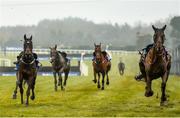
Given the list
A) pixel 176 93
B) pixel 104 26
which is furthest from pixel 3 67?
pixel 176 93

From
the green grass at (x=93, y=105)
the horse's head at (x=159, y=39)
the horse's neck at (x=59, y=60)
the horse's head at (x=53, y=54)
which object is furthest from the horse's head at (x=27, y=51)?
the horse's neck at (x=59, y=60)

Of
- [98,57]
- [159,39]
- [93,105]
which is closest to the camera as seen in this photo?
[159,39]

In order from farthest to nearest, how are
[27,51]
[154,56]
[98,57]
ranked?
[98,57], [27,51], [154,56]

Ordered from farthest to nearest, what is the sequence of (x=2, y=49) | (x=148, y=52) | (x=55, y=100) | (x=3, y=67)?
(x=3, y=67) < (x=2, y=49) < (x=55, y=100) < (x=148, y=52)

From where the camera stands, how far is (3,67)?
166ft

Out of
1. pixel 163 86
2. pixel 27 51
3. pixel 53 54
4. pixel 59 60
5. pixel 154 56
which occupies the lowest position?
pixel 163 86

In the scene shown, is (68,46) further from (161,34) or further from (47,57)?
(161,34)

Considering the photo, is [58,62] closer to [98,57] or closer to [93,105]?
[98,57]

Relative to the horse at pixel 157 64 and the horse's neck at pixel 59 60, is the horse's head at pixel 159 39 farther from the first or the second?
the horse's neck at pixel 59 60

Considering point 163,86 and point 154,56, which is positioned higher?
point 154,56

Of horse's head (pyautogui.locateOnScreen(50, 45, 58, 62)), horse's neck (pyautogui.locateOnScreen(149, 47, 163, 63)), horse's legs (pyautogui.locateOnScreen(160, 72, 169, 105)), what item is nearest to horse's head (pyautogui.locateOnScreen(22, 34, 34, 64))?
horse's neck (pyautogui.locateOnScreen(149, 47, 163, 63))

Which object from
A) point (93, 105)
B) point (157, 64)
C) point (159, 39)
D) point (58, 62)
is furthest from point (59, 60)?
point (159, 39)

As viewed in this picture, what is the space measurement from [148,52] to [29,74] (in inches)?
190

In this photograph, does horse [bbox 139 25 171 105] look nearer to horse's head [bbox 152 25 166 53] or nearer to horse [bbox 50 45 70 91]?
horse's head [bbox 152 25 166 53]
